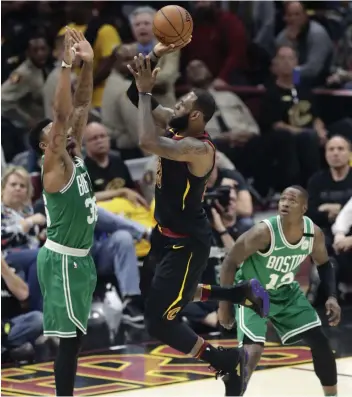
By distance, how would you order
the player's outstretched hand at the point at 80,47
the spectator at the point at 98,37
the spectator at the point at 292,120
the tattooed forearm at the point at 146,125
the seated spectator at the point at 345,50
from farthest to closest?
the seated spectator at the point at 345,50 → the spectator at the point at 292,120 → the spectator at the point at 98,37 → the player's outstretched hand at the point at 80,47 → the tattooed forearm at the point at 146,125

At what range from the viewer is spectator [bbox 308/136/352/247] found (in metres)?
11.3

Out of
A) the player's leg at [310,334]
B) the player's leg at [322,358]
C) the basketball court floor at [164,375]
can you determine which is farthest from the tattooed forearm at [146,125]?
the basketball court floor at [164,375]

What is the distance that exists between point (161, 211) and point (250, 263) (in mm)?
958

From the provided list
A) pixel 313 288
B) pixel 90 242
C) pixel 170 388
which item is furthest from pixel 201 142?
pixel 313 288

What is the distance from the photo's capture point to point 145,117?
22.0ft

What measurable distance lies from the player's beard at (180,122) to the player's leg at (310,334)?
1469 millimetres

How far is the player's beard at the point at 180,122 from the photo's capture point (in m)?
7.06

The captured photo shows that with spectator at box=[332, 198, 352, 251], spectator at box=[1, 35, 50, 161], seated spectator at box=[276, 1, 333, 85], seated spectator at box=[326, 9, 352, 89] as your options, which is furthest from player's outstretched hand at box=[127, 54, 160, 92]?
seated spectator at box=[326, 9, 352, 89]

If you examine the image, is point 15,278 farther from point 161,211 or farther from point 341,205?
point 341,205

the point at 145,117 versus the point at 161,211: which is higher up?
the point at 145,117

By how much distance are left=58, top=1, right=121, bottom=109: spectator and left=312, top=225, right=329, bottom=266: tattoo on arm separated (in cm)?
527

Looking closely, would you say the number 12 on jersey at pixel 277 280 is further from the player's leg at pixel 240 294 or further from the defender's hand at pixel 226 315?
the player's leg at pixel 240 294

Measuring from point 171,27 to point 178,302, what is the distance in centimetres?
161

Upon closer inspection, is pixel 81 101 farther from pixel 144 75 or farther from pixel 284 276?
pixel 284 276
